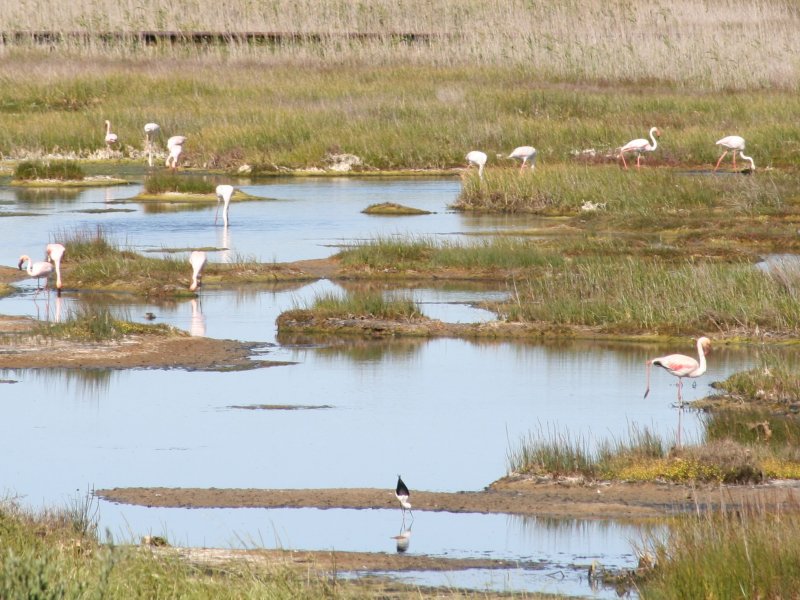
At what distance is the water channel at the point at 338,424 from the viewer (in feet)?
41.7

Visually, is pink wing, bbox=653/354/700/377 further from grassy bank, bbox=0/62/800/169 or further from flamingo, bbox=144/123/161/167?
flamingo, bbox=144/123/161/167

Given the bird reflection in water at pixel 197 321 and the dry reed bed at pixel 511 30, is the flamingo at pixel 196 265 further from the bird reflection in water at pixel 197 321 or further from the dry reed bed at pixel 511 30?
the dry reed bed at pixel 511 30

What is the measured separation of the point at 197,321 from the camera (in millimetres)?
23953

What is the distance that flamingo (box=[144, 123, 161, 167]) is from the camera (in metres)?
46.9

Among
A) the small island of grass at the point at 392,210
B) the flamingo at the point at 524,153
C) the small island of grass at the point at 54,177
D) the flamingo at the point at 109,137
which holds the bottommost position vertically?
the small island of grass at the point at 392,210

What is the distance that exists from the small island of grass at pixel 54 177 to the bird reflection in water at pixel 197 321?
18.7 meters

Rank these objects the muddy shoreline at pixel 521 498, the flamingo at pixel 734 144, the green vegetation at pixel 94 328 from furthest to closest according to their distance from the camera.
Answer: the flamingo at pixel 734 144, the green vegetation at pixel 94 328, the muddy shoreline at pixel 521 498

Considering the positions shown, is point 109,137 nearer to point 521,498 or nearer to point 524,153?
point 524,153

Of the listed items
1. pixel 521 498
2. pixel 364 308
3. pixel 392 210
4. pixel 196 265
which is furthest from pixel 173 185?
pixel 521 498

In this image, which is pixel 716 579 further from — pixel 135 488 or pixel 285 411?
pixel 285 411

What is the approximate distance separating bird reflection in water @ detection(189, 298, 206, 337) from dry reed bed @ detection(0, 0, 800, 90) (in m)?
28.9

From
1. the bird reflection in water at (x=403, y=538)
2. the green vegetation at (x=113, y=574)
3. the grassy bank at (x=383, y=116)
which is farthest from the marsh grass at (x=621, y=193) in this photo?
the green vegetation at (x=113, y=574)

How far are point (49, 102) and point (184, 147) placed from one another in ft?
23.4

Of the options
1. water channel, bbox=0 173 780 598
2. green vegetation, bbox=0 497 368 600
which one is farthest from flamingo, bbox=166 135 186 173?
green vegetation, bbox=0 497 368 600
